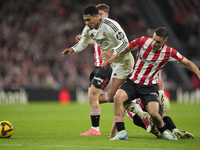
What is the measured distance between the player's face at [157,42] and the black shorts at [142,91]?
649 mm

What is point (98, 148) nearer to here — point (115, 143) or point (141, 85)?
point (115, 143)

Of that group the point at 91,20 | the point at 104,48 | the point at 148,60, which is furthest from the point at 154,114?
the point at 91,20

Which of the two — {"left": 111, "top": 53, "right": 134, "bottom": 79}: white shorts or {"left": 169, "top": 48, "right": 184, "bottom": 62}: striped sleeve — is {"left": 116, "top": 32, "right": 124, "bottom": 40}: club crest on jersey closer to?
{"left": 111, "top": 53, "right": 134, "bottom": 79}: white shorts

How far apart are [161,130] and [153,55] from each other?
3.99ft

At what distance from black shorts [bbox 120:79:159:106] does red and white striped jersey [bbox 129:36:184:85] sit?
69 millimetres

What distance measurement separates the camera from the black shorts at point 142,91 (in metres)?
5.51

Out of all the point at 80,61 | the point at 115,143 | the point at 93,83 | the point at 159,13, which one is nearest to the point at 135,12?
the point at 159,13

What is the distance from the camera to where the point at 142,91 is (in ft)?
18.3

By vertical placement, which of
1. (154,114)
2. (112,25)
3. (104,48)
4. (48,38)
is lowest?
(154,114)

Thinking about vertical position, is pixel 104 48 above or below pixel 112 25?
below

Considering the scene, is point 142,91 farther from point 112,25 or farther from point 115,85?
point 112,25

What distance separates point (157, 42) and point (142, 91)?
83cm

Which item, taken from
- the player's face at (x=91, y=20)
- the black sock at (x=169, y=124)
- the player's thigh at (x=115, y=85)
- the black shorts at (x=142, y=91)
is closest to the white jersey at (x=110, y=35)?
the player's face at (x=91, y=20)

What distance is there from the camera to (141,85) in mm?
5613
